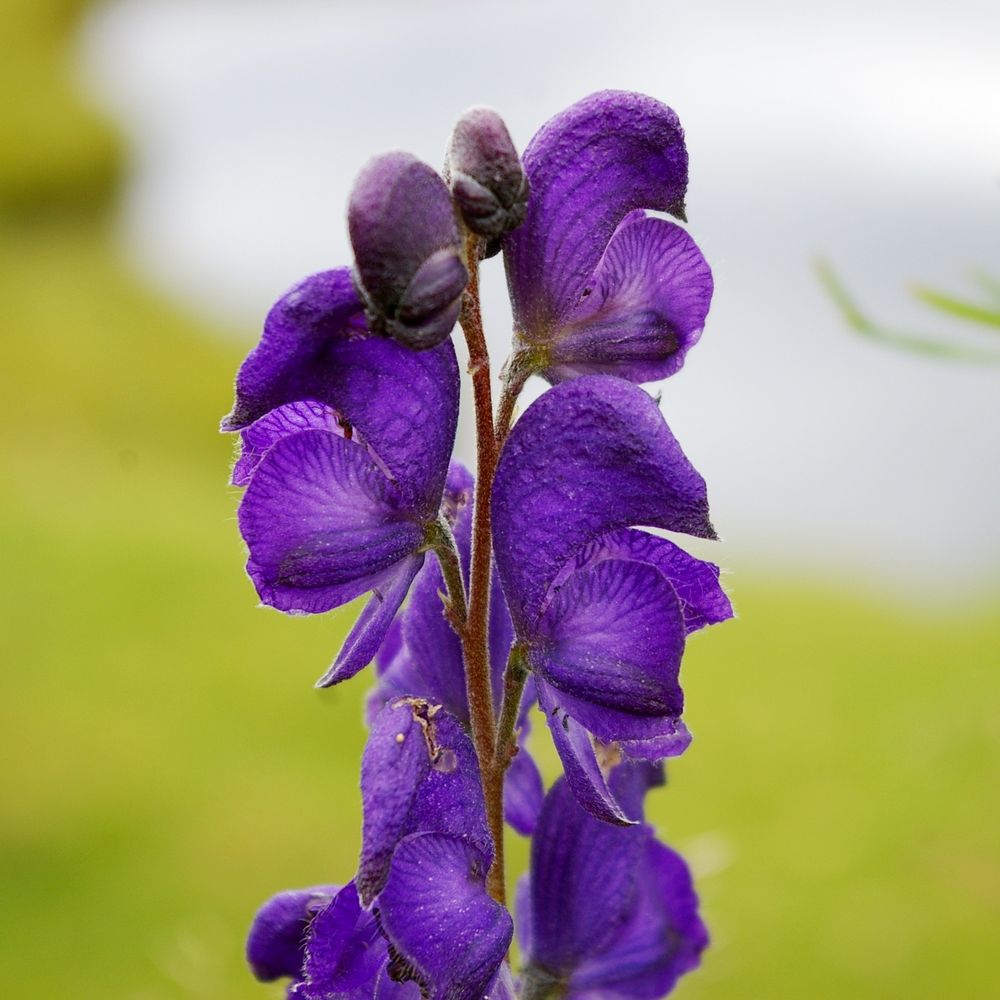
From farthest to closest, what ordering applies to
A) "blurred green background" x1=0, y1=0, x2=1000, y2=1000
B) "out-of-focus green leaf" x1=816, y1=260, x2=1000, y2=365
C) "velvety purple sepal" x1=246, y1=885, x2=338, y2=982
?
1. "blurred green background" x1=0, y1=0, x2=1000, y2=1000
2. "out-of-focus green leaf" x1=816, y1=260, x2=1000, y2=365
3. "velvety purple sepal" x1=246, y1=885, x2=338, y2=982

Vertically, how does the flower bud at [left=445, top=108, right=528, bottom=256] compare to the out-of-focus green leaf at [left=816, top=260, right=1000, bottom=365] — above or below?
above

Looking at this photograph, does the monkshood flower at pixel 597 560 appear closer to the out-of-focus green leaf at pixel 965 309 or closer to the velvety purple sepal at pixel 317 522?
the velvety purple sepal at pixel 317 522

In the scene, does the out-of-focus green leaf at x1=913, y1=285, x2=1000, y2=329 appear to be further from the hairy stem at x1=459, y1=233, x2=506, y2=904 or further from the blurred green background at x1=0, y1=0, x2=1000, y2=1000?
the blurred green background at x1=0, y1=0, x2=1000, y2=1000

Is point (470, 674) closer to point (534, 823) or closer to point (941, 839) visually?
point (534, 823)

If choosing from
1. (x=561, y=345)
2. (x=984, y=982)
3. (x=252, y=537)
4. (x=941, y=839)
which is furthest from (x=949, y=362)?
(x=941, y=839)

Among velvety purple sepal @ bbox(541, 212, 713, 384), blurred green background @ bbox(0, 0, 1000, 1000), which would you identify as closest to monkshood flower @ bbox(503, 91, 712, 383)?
velvety purple sepal @ bbox(541, 212, 713, 384)

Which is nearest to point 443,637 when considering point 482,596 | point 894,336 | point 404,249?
point 482,596
